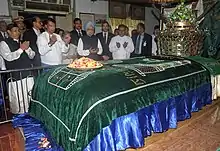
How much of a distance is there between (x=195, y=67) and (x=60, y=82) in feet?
4.47

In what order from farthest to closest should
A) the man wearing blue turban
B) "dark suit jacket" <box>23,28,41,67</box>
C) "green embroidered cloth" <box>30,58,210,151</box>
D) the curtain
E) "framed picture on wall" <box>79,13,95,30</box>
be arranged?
1. the curtain
2. "framed picture on wall" <box>79,13,95,30</box>
3. the man wearing blue turban
4. "dark suit jacket" <box>23,28,41,67</box>
5. "green embroidered cloth" <box>30,58,210,151</box>

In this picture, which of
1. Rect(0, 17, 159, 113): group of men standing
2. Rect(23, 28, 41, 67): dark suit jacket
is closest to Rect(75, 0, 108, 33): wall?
Rect(0, 17, 159, 113): group of men standing

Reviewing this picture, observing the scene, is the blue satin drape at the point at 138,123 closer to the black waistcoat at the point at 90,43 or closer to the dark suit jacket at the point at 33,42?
the dark suit jacket at the point at 33,42

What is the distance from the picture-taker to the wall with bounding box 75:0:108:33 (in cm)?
656

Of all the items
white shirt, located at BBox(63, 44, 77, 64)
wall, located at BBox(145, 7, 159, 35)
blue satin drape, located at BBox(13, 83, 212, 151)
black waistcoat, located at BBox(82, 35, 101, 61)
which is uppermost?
wall, located at BBox(145, 7, 159, 35)

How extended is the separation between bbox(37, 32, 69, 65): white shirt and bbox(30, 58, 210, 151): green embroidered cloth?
4.14ft

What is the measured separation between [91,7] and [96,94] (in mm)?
6015

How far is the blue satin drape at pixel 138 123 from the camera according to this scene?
4.75 ft

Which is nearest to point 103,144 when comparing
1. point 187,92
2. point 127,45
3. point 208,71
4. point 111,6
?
point 187,92

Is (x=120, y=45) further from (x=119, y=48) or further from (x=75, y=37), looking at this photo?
(x=75, y=37)

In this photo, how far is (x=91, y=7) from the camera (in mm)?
→ 6879

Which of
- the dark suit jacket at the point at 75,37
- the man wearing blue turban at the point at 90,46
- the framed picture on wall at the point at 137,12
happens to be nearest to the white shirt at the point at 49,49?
the man wearing blue turban at the point at 90,46

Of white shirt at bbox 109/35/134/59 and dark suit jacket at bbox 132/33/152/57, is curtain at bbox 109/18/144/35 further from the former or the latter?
white shirt at bbox 109/35/134/59

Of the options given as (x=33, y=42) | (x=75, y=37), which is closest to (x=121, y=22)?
(x=75, y=37)
